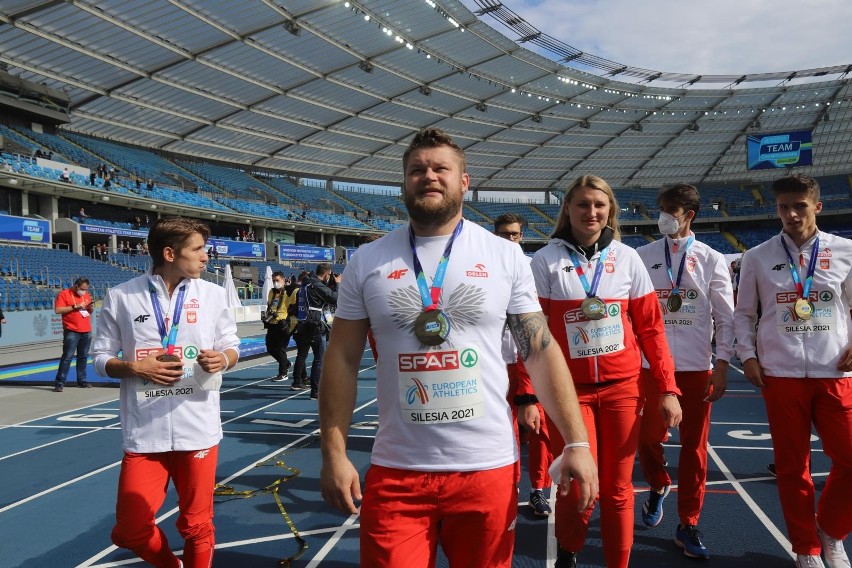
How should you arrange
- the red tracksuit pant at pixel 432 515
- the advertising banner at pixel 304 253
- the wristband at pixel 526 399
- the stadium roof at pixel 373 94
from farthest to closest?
the advertising banner at pixel 304 253 → the stadium roof at pixel 373 94 → the wristband at pixel 526 399 → the red tracksuit pant at pixel 432 515

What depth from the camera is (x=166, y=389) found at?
109 inches

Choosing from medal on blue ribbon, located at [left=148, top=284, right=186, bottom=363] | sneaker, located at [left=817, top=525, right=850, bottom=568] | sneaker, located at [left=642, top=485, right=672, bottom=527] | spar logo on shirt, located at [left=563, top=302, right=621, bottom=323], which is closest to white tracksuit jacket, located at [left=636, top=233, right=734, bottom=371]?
Result: spar logo on shirt, located at [left=563, top=302, right=621, bottom=323]

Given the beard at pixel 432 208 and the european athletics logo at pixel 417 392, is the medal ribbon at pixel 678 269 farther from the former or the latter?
the european athletics logo at pixel 417 392

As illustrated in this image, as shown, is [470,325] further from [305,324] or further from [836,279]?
[305,324]

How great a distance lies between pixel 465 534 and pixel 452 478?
0.20 meters

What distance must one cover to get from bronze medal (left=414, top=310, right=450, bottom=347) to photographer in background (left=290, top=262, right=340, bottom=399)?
666cm

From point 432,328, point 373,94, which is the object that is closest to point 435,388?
point 432,328

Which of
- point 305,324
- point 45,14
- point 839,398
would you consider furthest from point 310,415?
point 45,14

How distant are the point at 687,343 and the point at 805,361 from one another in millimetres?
648

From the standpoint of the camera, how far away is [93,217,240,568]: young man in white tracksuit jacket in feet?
8.70

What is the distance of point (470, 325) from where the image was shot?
1.79 m

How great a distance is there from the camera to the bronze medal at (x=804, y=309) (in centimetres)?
299

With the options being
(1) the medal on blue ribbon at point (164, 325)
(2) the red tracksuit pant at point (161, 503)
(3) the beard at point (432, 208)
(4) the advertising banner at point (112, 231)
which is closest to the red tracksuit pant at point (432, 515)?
(3) the beard at point (432, 208)

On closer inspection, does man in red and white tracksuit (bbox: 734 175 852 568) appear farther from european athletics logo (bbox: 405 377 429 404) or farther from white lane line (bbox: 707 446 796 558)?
european athletics logo (bbox: 405 377 429 404)
